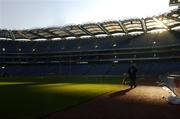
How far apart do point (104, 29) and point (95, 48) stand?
42.7 feet

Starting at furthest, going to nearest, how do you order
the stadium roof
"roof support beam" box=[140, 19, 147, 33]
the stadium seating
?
the stadium seating
"roof support beam" box=[140, 19, 147, 33]
the stadium roof

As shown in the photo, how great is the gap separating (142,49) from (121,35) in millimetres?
7954

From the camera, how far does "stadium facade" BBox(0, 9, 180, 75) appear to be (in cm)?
7831

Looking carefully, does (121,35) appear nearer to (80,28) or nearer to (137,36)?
(137,36)

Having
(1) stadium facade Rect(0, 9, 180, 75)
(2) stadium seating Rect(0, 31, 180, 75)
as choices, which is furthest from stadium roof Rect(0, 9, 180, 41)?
(2) stadium seating Rect(0, 31, 180, 75)

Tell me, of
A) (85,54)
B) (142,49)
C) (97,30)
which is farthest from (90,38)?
(142,49)

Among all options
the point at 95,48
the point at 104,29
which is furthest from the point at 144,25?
the point at 95,48

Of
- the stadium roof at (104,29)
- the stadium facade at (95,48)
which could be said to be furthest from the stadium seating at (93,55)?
the stadium roof at (104,29)

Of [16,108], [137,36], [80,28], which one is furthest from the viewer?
[137,36]

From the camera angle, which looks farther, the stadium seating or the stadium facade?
the stadium seating

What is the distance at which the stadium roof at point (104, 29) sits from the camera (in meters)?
69.6

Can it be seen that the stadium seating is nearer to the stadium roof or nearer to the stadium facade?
the stadium facade

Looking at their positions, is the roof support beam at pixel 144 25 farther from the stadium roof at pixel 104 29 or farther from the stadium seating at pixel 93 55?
the stadium seating at pixel 93 55

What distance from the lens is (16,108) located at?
12.1 metres
